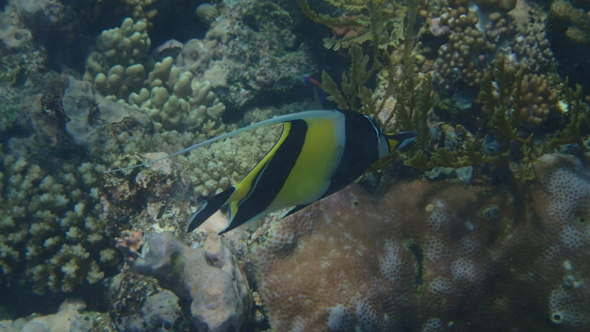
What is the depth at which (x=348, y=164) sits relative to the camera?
170 centimetres

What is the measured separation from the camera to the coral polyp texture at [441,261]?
9.58 ft

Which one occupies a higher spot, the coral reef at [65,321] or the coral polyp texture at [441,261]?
the coral polyp texture at [441,261]

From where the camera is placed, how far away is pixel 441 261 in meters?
3.12

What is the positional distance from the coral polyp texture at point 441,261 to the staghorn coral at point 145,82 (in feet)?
10.8

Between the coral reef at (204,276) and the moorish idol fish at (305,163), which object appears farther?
the coral reef at (204,276)

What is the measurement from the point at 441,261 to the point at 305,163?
2108mm

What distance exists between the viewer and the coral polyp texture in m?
2.92

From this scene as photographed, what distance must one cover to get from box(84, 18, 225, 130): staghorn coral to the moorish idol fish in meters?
4.32

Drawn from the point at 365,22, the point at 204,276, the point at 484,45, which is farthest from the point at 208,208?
the point at 365,22

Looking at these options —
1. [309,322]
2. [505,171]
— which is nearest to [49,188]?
[309,322]

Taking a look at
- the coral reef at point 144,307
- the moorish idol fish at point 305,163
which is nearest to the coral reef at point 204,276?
the coral reef at point 144,307

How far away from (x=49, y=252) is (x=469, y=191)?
4666 millimetres

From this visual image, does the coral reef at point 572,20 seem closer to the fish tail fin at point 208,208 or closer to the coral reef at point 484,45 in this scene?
the coral reef at point 484,45

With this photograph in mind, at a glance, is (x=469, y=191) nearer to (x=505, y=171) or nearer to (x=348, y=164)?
(x=505, y=171)
